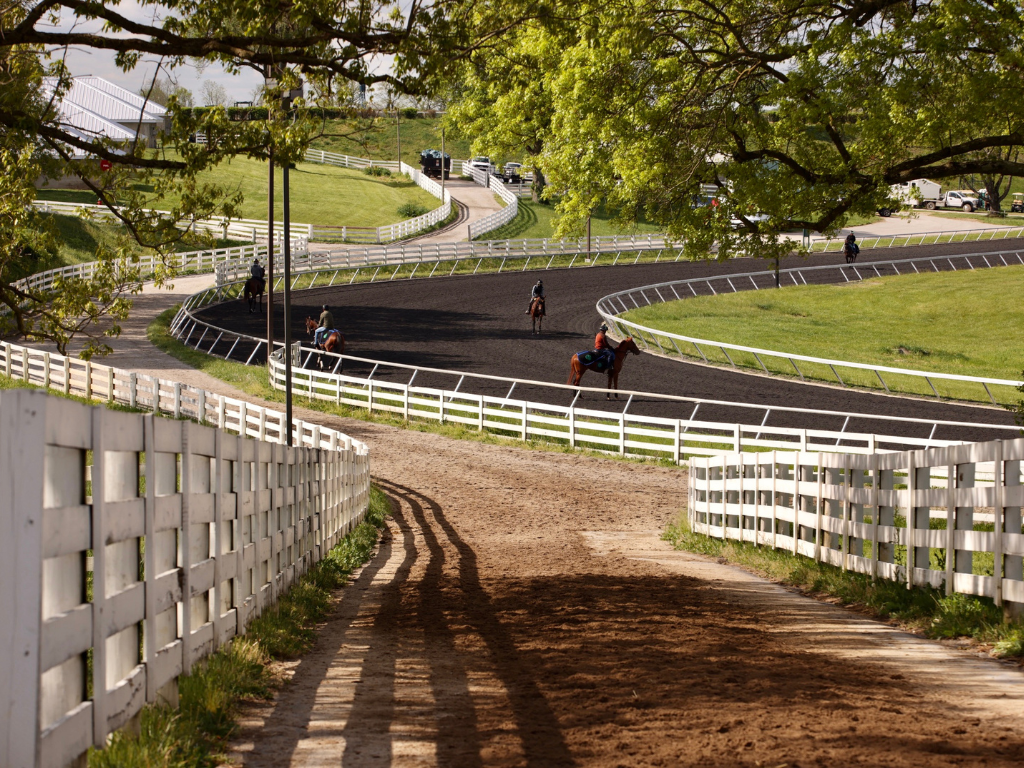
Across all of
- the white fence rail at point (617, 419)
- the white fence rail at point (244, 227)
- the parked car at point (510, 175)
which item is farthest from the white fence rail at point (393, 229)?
the white fence rail at point (617, 419)

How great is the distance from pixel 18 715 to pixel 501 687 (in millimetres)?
2703

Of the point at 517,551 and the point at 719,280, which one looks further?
the point at 719,280

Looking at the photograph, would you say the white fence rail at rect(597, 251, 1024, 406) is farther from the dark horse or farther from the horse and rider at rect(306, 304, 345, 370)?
the dark horse

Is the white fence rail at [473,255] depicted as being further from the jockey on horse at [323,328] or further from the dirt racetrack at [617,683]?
the dirt racetrack at [617,683]

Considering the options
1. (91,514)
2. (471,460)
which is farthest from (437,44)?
(471,460)

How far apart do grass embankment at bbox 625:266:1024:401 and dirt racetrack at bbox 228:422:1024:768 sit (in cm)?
2442

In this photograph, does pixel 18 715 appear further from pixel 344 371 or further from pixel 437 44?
pixel 344 371

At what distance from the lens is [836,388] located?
100ft

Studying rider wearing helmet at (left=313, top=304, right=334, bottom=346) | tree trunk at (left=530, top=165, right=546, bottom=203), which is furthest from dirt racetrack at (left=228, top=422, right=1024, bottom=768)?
tree trunk at (left=530, top=165, right=546, bottom=203)

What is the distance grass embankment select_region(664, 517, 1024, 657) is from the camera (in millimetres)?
6711

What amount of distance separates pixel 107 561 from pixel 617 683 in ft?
8.53

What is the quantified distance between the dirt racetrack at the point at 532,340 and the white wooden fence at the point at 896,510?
13547 millimetres

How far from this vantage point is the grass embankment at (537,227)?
73.6 meters

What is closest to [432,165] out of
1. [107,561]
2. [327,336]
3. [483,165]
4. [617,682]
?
[483,165]
